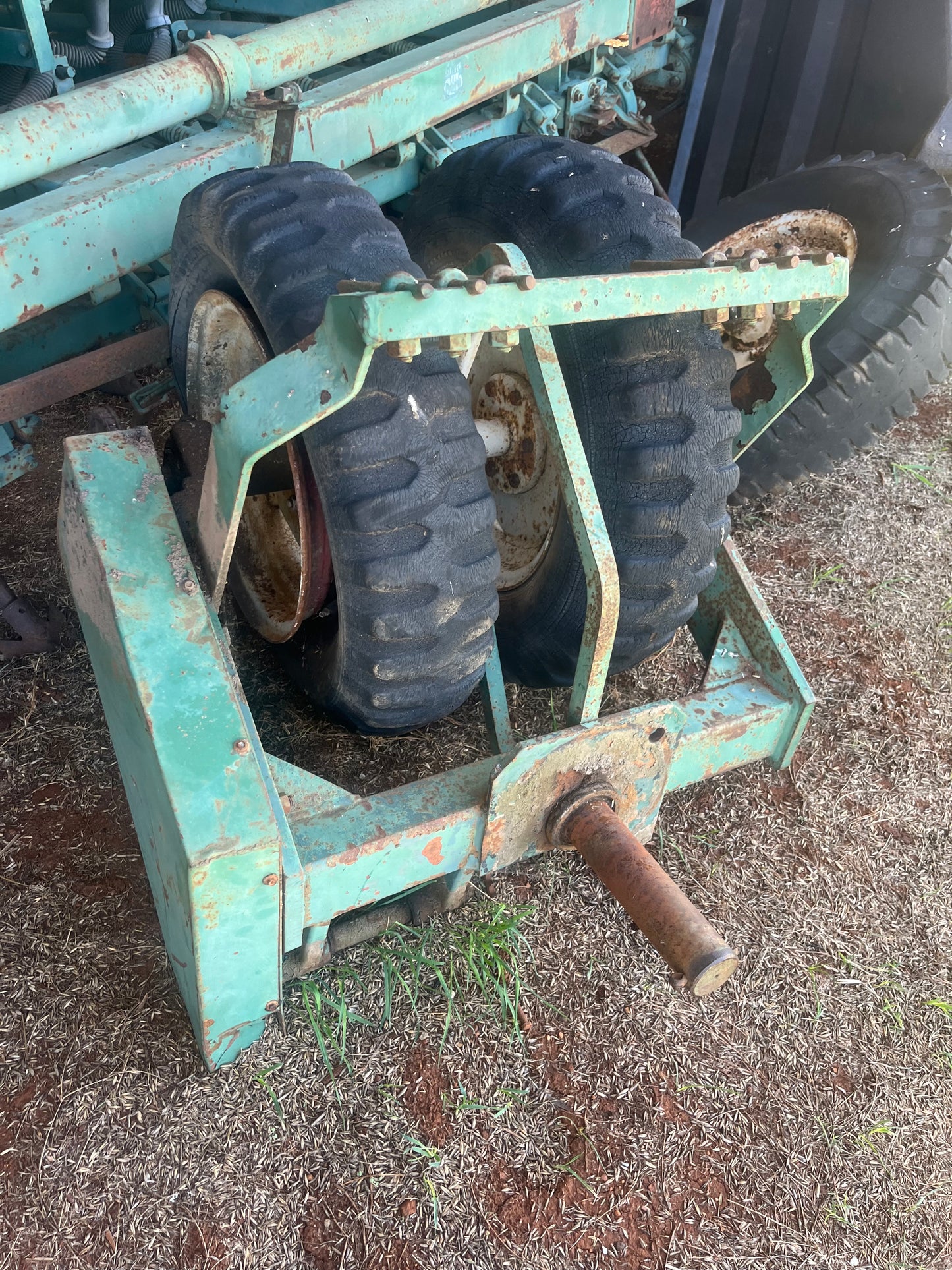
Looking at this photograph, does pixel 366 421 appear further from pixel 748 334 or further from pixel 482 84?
pixel 748 334

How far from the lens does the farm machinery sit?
64.0 inches

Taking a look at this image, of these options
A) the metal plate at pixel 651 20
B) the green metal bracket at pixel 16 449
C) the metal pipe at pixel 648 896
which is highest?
the metal plate at pixel 651 20

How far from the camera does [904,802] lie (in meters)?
2.62

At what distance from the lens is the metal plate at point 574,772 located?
5.75 ft

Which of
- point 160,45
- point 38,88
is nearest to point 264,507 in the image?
point 38,88

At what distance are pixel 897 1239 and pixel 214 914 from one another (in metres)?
1.38

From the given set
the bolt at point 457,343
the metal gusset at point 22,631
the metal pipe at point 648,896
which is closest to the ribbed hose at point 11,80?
the metal gusset at point 22,631

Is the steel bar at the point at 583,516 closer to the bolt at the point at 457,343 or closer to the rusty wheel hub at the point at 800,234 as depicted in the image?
the bolt at the point at 457,343

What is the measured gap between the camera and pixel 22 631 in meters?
2.64

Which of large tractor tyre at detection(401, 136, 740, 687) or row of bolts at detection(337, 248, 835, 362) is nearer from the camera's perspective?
row of bolts at detection(337, 248, 835, 362)

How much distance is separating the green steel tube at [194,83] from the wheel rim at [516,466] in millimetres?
805

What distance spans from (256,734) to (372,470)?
48cm

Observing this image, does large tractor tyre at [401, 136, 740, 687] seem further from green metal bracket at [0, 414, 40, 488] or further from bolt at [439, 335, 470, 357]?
green metal bracket at [0, 414, 40, 488]

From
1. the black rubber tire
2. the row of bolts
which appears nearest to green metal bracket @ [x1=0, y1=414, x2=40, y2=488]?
the row of bolts
